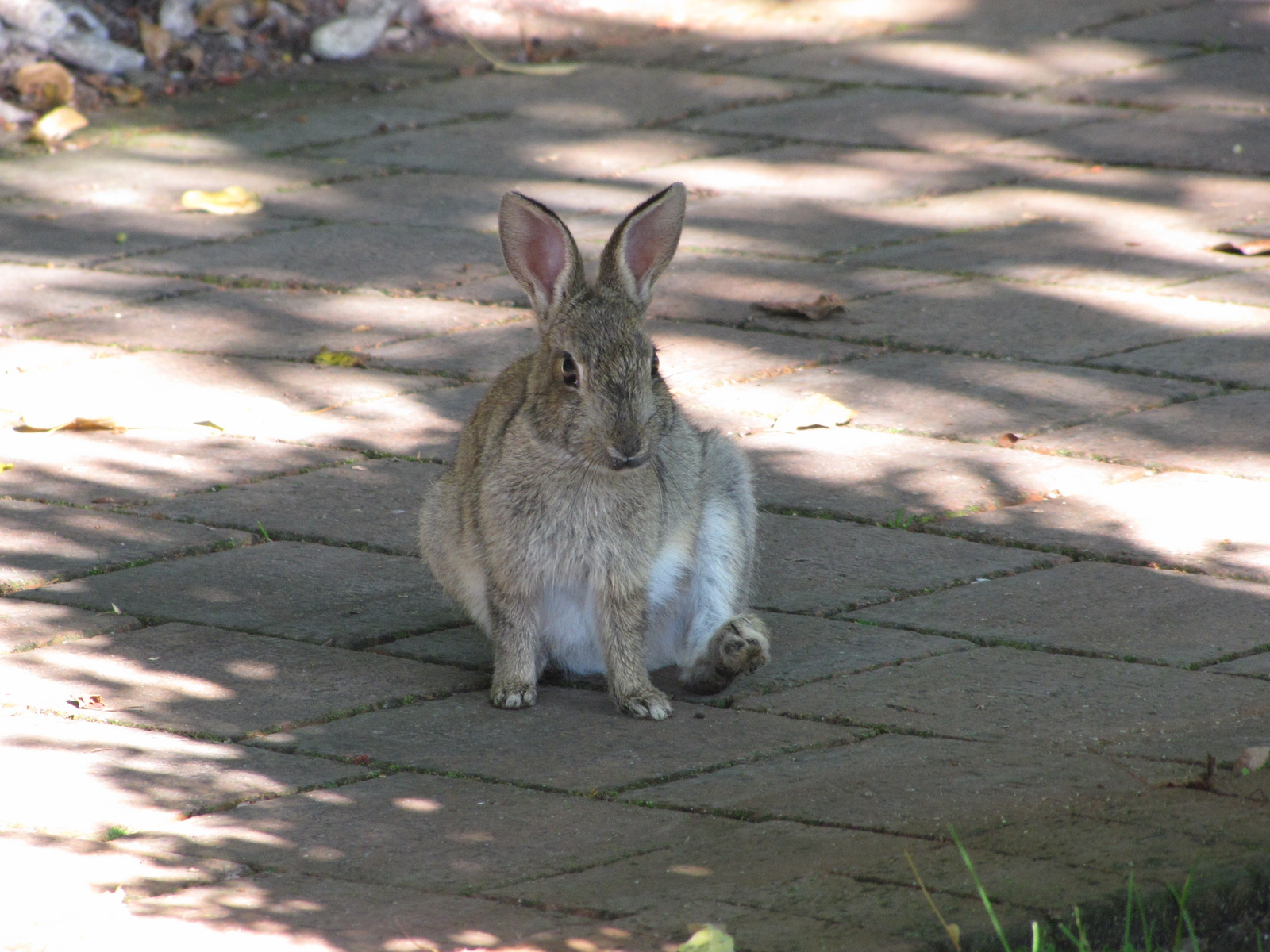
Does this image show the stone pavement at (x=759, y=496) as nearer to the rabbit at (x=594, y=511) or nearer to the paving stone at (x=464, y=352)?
the paving stone at (x=464, y=352)

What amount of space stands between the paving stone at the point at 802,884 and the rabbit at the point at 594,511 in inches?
36.0

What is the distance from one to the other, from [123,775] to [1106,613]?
2.54m

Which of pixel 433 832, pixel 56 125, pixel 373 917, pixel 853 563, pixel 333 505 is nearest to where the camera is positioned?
pixel 373 917

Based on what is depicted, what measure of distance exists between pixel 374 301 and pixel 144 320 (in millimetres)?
921

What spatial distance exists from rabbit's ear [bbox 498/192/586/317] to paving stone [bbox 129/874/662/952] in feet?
5.72

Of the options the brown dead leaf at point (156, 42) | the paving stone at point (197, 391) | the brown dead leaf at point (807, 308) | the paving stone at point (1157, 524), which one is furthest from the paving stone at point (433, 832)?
the brown dead leaf at point (156, 42)

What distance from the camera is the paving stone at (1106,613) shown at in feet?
14.8

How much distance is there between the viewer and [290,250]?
7.94 m

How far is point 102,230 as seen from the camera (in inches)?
323

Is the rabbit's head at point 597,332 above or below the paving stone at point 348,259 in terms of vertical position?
above

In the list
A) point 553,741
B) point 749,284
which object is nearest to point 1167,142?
point 749,284

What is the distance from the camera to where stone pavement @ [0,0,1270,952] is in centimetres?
340

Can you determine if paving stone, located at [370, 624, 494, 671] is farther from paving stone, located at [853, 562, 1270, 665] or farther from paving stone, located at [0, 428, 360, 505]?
paving stone, located at [0, 428, 360, 505]

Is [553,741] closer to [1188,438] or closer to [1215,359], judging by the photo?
[1188,438]
